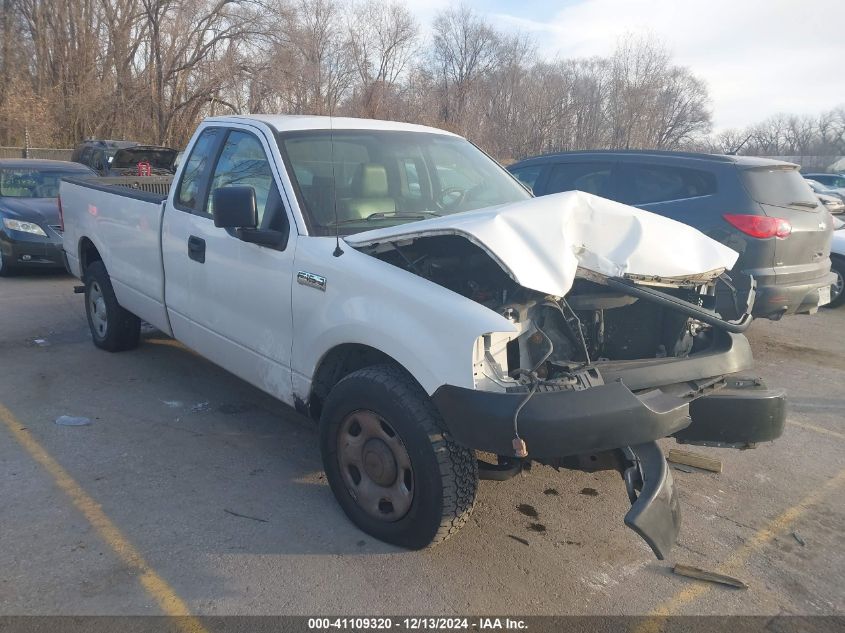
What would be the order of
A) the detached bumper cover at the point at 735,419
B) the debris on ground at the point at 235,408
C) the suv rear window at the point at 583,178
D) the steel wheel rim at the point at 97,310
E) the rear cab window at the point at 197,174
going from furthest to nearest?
the suv rear window at the point at 583,178 < the steel wheel rim at the point at 97,310 < the debris on ground at the point at 235,408 < the rear cab window at the point at 197,174 < the detached bumper cover at the point at 735,419

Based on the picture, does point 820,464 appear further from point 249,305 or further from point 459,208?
point 249,305

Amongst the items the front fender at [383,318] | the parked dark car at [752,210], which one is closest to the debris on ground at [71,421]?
the front fender at [383,318]

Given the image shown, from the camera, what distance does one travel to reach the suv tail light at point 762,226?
6559 millimetres

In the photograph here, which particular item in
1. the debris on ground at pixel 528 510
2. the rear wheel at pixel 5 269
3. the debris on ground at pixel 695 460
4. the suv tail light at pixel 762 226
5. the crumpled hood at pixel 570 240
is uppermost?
the crumpled hood at pixel 570 240

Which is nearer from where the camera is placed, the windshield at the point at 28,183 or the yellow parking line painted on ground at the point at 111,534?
the yellow parking line painted on ground at the point at 111,534

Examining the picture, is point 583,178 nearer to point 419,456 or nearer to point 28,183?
point 419,456

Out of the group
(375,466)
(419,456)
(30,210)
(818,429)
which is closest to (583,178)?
(818,429)

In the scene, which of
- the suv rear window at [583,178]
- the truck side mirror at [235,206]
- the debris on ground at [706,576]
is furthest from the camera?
the suv rear window at [583,178]

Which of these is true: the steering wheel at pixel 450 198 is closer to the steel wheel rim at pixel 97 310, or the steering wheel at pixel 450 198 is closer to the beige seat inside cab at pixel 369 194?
the beige seat inside cab at pixel 369 194

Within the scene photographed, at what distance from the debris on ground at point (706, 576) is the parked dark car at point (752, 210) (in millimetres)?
3481

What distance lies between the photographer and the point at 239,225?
151 inches

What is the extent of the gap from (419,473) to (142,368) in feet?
12.5

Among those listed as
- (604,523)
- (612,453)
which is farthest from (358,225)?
(604,523)

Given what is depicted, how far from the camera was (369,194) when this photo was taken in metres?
4.25
